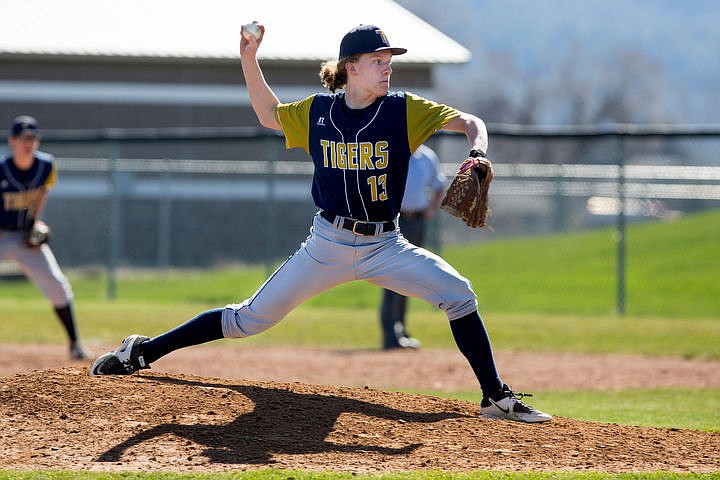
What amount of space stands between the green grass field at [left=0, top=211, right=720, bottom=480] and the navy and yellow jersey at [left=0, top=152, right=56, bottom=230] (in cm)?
209

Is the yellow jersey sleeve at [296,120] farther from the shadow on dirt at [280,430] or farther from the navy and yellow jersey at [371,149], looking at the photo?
the shadow on dirt at [280,430]

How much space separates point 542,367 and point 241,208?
37.7 ft

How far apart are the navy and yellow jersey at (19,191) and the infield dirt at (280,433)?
3.92 meters

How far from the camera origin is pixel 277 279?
18.4 feet

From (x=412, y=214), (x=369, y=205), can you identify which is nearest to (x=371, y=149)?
(x=369, y=205)

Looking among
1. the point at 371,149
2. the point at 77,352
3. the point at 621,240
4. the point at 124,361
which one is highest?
the point at 371,149

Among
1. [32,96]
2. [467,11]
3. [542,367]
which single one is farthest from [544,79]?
[542,367]

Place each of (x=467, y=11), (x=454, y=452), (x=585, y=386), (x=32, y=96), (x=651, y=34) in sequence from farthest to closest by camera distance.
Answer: (x=651, y=34), (x=467, y=11), (x=32, y=96), (x=585, y=386), (x=454, y=452)

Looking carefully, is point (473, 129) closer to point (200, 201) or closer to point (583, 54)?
point (200, 201)

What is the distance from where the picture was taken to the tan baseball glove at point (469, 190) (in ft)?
16.7

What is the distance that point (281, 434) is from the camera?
5.09 meters

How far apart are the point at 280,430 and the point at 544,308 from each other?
10113 mm

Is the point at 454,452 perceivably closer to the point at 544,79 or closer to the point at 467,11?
the point at 544,79

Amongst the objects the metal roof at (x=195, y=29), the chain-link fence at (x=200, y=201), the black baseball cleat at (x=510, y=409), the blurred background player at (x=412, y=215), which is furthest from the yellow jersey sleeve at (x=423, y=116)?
the metal roof at (x=195, y=29)
